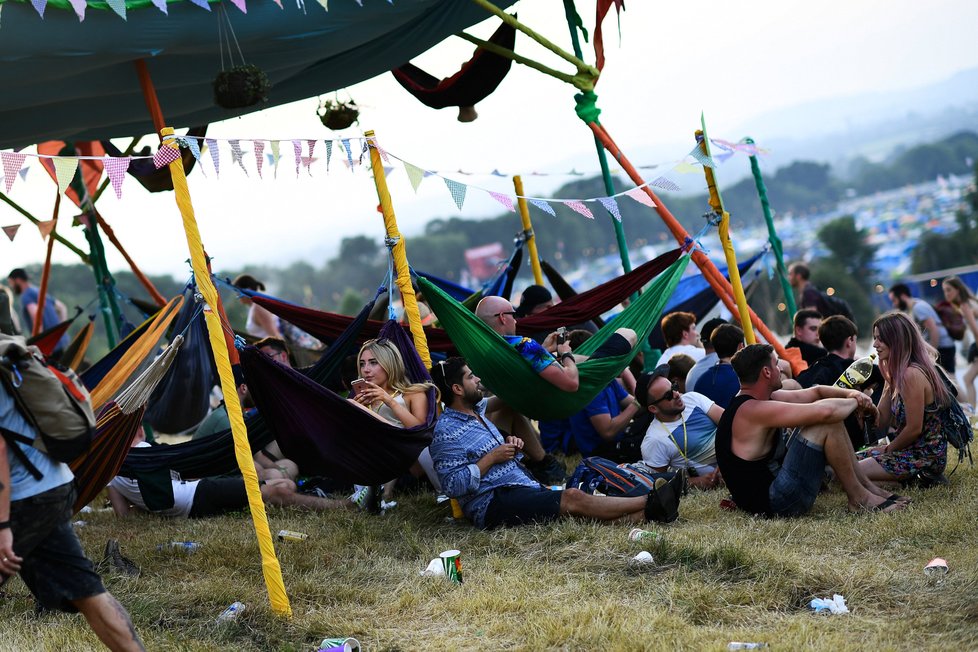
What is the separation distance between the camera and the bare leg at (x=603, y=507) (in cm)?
421

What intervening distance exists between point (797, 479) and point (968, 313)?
397cm

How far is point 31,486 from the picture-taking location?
2.68 metres

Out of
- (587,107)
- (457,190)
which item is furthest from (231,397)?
(587,107)

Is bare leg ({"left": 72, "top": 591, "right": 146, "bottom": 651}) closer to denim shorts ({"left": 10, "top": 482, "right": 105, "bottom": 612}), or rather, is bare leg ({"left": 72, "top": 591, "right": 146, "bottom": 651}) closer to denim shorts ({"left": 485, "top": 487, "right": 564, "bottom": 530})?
denim shorts ({"left": 10, "top": 482, "right": 105, "bottom": 612})

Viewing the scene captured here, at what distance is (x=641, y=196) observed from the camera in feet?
18.1

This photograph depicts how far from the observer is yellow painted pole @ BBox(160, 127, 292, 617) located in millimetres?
3395

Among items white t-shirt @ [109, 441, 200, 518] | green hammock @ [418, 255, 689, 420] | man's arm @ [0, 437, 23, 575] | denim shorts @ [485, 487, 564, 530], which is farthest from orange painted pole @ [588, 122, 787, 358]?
man's arm @ [0, 437, 23, 575]

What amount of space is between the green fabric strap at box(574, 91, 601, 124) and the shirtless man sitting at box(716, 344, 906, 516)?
7.76 feet

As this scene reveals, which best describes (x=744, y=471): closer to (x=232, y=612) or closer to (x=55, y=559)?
(x=232, y=612)

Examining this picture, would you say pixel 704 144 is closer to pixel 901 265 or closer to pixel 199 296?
pixel 199 296

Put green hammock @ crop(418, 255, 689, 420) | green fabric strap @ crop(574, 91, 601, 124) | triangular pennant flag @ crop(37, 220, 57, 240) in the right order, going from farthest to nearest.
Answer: triangular pennant flag @ crop(37, 220, 57, 240), green fabric strap @ crop(574, 91, 601, 124), green hammock @ crop(418, 255, 689, 420)

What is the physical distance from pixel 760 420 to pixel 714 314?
4.09 m

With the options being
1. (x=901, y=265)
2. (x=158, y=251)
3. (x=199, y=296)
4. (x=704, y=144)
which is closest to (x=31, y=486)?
(x=199, y=296)

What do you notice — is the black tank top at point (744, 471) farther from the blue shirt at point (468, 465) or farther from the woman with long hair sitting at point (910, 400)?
the blue shirt at point (468, 465)
